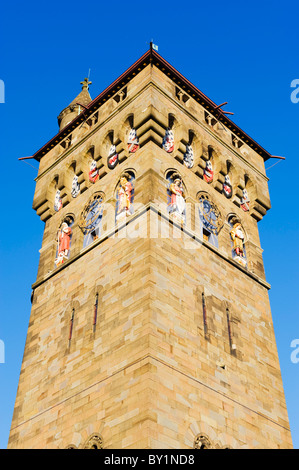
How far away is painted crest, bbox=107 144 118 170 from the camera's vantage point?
76.5 feet

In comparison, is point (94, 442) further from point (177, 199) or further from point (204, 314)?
point (177, 199)

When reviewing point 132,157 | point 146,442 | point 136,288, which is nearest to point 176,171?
point 132,157

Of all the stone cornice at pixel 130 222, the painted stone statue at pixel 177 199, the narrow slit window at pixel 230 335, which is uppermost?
the painted stone statue at pixel 177 199

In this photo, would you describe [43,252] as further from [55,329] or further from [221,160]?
[221,160]

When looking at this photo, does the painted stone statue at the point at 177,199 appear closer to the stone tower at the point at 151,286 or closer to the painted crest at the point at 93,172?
the stone tower at the point at 151,286

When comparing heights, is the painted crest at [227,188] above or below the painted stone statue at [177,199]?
above

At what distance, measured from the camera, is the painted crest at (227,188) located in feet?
80.7

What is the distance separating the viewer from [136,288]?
18516 mm

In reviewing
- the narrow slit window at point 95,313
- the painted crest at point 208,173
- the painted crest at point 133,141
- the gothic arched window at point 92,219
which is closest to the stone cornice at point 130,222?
the gothic arched window at point 92,219

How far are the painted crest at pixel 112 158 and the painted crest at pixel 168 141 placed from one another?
181cm

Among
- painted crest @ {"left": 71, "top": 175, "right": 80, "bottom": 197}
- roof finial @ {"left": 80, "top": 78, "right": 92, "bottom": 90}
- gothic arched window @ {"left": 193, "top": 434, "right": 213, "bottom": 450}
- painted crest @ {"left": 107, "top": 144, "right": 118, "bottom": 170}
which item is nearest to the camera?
gothic arched window @ {"left": 193, "top": 434, "right": 213, "bottom": 450}

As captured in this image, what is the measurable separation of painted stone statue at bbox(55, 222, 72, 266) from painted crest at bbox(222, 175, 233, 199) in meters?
5.75

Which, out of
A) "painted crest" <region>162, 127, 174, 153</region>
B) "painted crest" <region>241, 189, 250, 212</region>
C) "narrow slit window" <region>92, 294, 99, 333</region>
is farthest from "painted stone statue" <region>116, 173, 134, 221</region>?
"painted crest" <region>241, 189, 250, 212</region>

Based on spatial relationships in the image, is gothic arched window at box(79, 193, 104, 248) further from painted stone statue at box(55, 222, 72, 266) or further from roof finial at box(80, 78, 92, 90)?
roof finial at box(80, 78, 92, 90)
